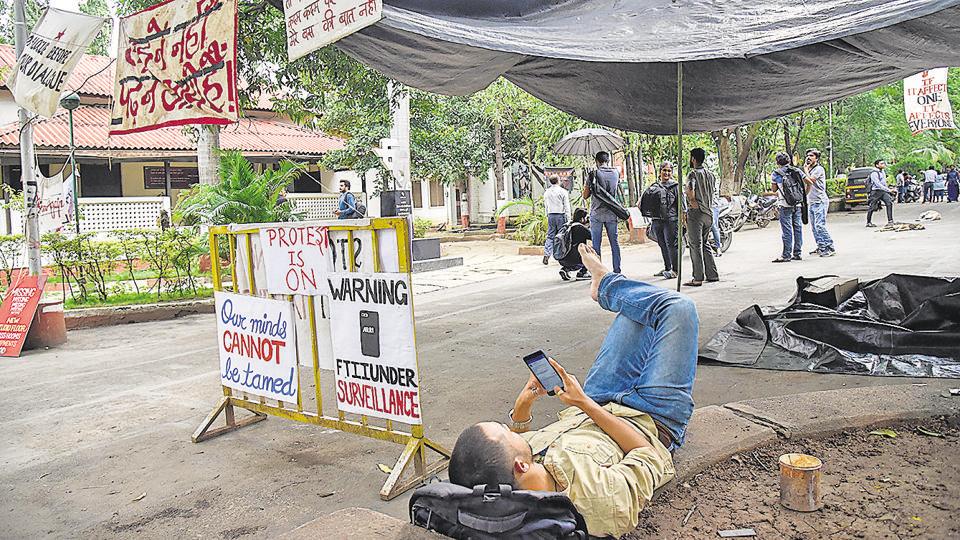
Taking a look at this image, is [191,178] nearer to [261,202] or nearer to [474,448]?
[261,202]

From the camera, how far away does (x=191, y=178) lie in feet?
74.4

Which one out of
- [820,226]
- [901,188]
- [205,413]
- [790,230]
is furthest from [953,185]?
[205,413]

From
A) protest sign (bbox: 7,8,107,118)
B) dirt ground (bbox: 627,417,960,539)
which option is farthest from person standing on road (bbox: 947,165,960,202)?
protest sign (bbox: 7,8,107,118)

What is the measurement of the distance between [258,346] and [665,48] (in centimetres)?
305

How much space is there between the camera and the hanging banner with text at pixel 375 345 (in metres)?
3.53

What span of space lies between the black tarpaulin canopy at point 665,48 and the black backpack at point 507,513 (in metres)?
2.70

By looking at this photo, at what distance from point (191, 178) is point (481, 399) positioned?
2003 cm

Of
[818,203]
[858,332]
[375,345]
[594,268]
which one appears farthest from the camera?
[818,203]

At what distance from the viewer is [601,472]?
2654 mm

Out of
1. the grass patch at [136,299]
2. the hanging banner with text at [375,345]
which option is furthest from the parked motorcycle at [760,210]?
the hanging banner with text at [375,345]

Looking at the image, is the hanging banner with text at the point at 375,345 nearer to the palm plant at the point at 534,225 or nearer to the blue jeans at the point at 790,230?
the blue jeans at the point at 790,230

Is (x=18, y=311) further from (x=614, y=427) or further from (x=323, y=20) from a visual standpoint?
(x=614, y=427)

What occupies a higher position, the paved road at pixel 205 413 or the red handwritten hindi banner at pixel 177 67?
the red handwritten hindi banner at pixel 177 67

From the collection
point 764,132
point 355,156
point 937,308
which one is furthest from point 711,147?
point 937,308
